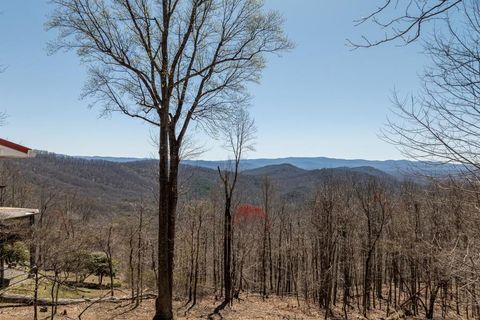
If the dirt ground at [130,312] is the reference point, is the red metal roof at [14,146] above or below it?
above

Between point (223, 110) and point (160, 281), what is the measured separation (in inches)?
194

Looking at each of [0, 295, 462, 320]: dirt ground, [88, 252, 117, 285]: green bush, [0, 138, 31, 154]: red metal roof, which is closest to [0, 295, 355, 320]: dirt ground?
[0, 295, 462, 320]: dirt ground

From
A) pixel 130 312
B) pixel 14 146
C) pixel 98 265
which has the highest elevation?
pixel 14 146

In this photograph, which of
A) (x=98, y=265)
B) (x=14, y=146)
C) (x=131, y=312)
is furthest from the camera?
(x=98, y=265)

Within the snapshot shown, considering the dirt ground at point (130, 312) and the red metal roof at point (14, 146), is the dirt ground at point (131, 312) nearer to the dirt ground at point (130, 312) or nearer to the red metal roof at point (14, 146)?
the dirt ground at point (130, 312)

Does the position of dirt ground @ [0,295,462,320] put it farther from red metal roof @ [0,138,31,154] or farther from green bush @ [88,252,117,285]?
green bush @ [88,252,117,285]

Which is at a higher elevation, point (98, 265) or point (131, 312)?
point (131, 312)

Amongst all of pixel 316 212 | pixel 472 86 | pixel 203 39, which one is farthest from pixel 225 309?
pixel 472 86

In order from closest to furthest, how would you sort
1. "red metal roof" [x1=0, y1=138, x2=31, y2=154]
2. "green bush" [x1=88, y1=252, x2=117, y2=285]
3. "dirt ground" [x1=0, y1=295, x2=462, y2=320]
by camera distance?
1. "red metal roof" [x1=0, y1=138, x2=31, y2=154]
2. "dirt ground" [x1=0, y1=295, x2=462, y2=320]
3. "green bush" [x1=88, y1=252, x2=117, y2=285]

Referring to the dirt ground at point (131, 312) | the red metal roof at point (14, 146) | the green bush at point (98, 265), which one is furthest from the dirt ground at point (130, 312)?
the green bush at point (98, 265)

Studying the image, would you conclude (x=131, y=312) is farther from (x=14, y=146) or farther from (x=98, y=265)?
(x=98, y=265)

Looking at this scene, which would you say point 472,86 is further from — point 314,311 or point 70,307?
point 314,311

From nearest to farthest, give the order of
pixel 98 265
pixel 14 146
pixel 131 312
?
pixel 14 146 < pixel 131 312 < pixel 98 265

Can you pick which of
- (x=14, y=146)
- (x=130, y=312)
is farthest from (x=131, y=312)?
(x=14, y=146)
